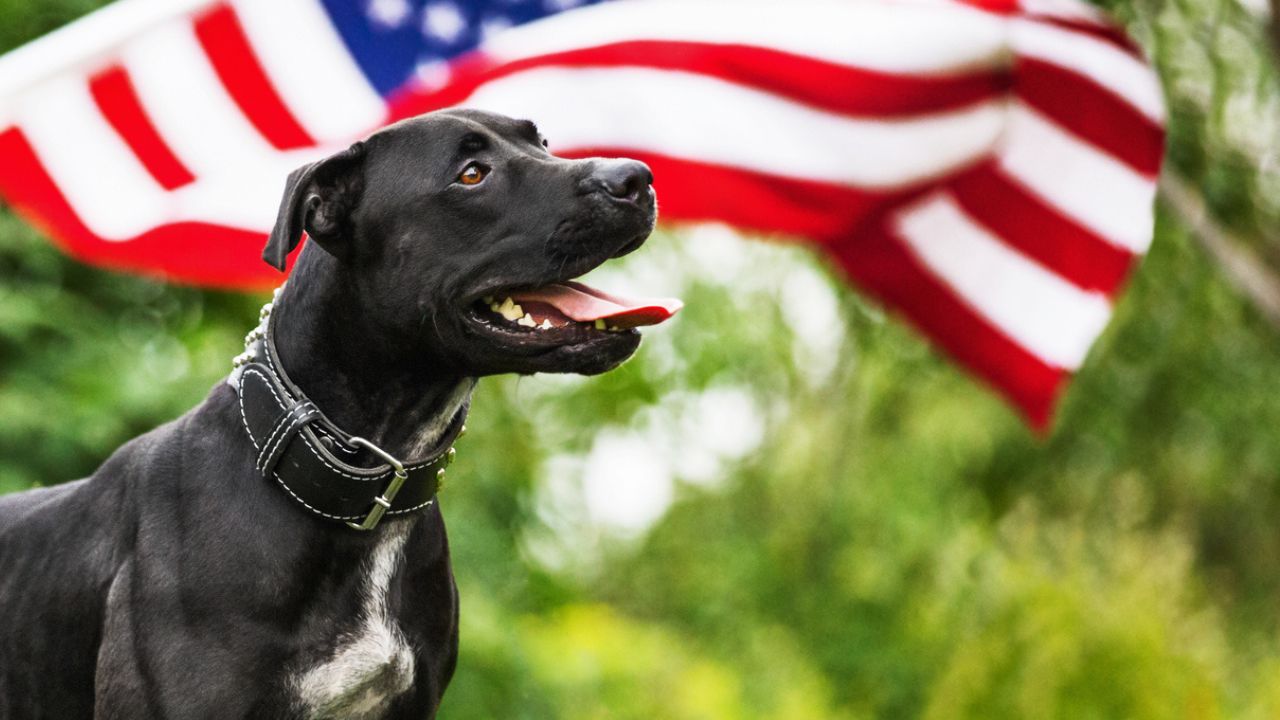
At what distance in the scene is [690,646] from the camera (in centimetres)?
1182

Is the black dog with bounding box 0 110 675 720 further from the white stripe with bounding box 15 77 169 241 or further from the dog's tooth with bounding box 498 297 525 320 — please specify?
the white stripe with bounding box 15 77 169 241

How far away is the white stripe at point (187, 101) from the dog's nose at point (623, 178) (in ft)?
9.30

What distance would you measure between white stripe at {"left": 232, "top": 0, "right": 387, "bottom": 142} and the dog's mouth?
9.35 ft

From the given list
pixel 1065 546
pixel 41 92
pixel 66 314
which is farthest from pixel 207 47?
pixel 1065 546

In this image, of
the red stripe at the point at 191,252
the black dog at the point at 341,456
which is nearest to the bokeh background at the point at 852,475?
the red stripe at the point at 191,252

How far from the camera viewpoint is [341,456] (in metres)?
2.87

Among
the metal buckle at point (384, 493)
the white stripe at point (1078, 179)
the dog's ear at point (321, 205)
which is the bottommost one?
the white stripe at point (1078, 179)

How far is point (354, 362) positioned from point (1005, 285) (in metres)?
3.89

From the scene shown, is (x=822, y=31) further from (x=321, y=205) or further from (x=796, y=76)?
(x=321, y=205)

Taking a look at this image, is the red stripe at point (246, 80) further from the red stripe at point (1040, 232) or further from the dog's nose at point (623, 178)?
the dog's nose at point (623, 178)

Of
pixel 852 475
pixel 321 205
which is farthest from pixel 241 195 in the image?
pixel 852 475

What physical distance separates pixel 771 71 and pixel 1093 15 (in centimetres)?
124

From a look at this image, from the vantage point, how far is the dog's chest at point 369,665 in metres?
2.78

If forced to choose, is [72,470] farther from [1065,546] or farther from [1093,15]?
[1065,546]
